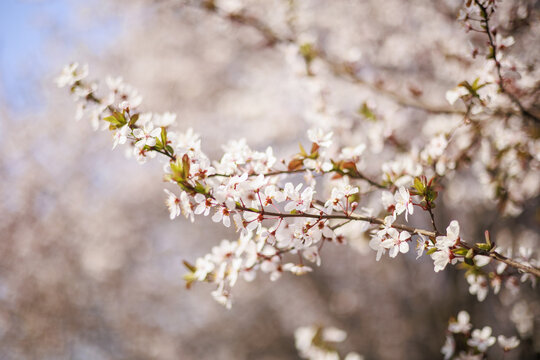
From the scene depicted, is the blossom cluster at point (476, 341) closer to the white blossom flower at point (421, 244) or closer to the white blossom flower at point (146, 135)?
the white blossom flower at point (421, 244)

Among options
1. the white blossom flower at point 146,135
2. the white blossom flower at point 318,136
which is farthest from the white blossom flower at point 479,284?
the white blossom flower at point 146,135

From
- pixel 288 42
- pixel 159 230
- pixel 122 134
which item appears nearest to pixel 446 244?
pixel 122 134

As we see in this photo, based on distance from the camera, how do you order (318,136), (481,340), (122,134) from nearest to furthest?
(122,134) → (318,136) → (481,340)

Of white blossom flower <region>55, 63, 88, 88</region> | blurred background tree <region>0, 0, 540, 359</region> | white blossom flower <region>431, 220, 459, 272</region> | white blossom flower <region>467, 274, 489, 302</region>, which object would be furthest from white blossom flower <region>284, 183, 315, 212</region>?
blurred background tree <region>0, 0, 540, 359</region>

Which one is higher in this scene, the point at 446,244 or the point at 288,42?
the point at 288,42

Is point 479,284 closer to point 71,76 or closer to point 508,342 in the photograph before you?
point 508,342

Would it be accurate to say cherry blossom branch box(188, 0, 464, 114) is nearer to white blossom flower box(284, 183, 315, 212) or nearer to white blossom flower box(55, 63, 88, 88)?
white blossom flower box(55, 63, 88, 88)

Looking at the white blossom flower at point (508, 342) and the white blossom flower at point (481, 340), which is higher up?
the white blossom flower at point (481, 340)

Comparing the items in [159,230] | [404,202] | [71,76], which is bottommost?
[404,202]

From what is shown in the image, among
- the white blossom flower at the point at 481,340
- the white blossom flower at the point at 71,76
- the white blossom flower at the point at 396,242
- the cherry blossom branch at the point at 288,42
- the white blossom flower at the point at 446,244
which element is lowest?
the white blossom flower at the point at 481,340

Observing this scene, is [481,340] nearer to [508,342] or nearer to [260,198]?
[508,342]

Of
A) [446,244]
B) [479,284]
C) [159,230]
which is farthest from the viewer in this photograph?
[159,230]

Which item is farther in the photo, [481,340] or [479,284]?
[481,340]
